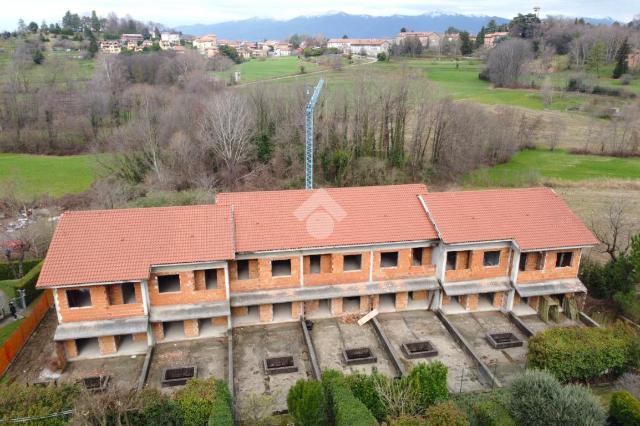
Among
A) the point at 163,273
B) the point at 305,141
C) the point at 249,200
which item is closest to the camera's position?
the point at 163,273

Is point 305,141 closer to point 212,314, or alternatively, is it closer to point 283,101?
point 283,101

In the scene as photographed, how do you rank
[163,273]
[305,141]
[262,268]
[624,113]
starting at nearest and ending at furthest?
[163,273] → [262,268] → [305,141] → [624,113]

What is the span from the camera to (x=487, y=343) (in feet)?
81.3

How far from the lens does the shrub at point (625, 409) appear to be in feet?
58.0

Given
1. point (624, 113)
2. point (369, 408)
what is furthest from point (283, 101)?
point (624, 113)

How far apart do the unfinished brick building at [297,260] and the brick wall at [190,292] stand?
5 cm

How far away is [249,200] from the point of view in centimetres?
2706

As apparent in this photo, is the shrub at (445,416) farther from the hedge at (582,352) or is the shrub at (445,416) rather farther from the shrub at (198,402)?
the shrub at (198,402)

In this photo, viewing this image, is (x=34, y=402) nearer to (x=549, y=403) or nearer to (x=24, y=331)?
(x=24, y=331)

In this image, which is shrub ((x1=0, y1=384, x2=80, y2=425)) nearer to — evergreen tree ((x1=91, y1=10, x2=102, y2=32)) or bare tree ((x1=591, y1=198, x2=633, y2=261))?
bare tree ((x1=591, y1=198, x2=633, y2=261))

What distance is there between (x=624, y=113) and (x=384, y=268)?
5625cm

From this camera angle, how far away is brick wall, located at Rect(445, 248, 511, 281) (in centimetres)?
2658

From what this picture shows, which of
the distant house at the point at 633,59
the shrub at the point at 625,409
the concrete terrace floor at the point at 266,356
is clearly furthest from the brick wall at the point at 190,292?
the distant house at the point at 633,59

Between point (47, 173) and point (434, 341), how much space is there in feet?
161
